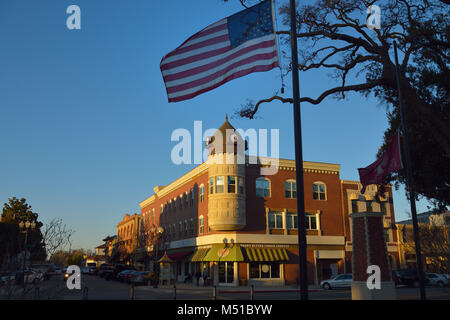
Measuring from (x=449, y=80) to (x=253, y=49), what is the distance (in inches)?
497

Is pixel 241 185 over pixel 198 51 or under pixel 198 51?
over

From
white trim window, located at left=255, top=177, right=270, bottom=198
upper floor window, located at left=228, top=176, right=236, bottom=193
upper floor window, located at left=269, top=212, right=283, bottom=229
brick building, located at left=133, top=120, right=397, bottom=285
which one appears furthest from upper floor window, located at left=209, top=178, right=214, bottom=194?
upper floor window, located at left=269, top=212, right=283, bottom=229

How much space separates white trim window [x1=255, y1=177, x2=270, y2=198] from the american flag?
A: 3071 cm

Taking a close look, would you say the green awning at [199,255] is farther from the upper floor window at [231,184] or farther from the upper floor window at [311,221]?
the upper floor window at [311,221]

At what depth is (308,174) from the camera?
43.4m

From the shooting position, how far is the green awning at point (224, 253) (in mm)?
37125

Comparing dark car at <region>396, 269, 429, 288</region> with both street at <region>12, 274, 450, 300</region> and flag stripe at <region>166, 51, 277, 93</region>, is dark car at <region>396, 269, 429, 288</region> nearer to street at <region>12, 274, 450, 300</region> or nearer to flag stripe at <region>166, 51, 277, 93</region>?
street at <region>12, 274, 450, 300</region>

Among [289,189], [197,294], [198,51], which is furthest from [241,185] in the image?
[198,51]

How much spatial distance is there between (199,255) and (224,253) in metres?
3.95

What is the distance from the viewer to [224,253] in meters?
37.8

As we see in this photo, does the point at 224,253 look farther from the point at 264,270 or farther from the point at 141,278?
the point at 141,278

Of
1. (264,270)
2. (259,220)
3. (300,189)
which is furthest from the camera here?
(259,220)
